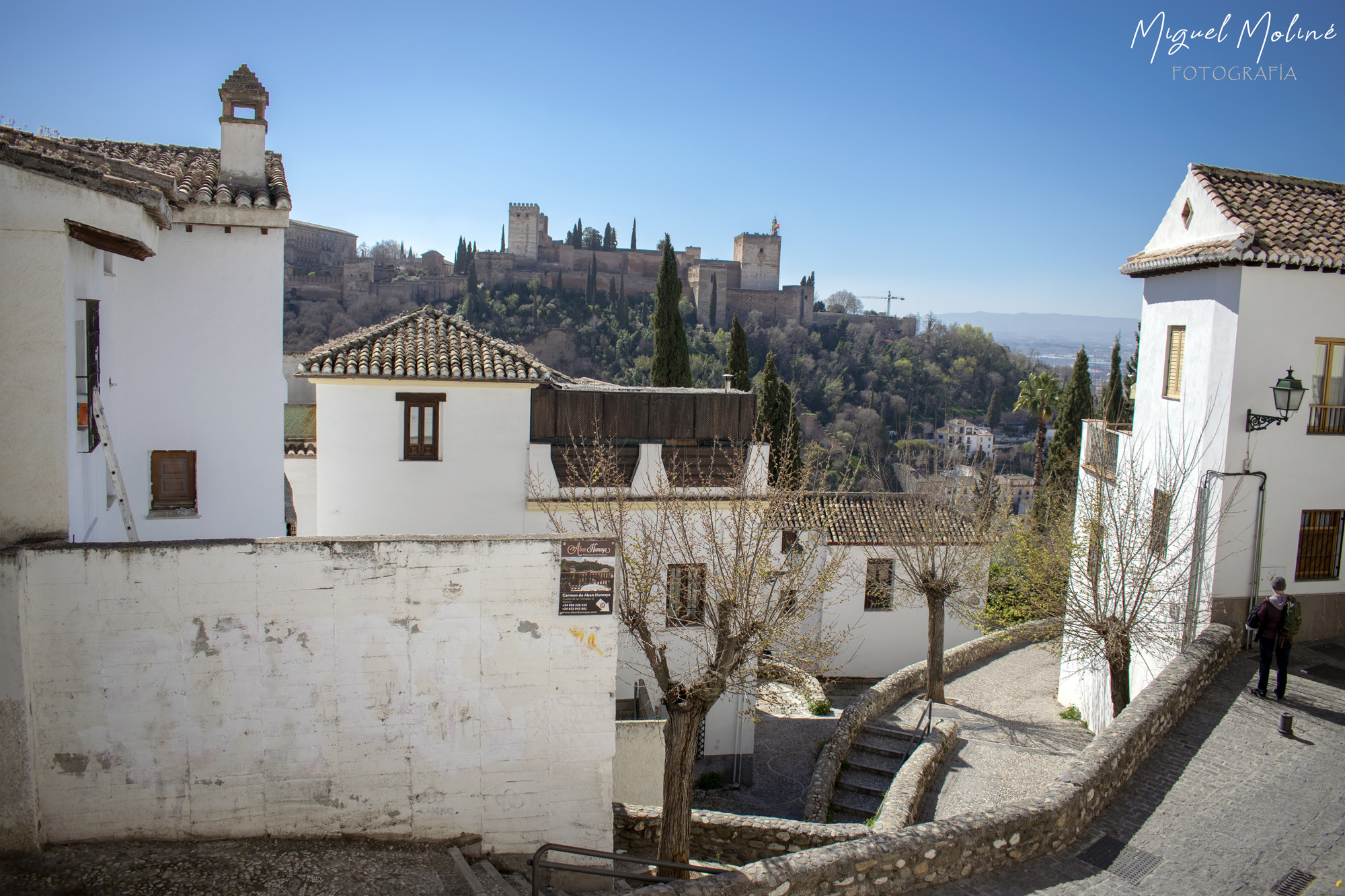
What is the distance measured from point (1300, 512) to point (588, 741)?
911 centimetres

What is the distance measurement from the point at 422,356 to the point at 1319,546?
472 inches

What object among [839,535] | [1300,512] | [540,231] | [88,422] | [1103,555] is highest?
[540,231]

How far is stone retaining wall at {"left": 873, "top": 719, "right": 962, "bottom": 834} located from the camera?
9.75 metres

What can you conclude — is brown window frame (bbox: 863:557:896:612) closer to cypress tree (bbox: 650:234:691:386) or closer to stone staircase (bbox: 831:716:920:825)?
stone staircase (bbox: 831:716:920:825)

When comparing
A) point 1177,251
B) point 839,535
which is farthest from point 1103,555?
point 839,535

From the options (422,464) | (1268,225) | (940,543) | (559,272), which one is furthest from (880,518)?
(559,272)

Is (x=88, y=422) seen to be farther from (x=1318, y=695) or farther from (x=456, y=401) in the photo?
(x=1318, y=695)

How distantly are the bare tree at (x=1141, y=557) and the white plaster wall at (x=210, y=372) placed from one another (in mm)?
10041

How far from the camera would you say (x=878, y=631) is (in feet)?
65.3

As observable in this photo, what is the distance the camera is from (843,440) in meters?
54.7

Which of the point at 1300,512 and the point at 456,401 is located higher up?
the point at 456,401

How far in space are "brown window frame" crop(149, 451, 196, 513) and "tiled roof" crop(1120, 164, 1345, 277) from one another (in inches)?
460

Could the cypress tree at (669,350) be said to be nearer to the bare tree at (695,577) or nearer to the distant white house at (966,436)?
the bare tree at (695,577)

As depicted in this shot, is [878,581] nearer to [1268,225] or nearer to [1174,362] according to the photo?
[1174,362]
